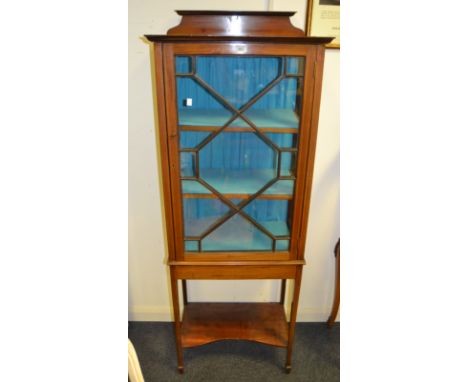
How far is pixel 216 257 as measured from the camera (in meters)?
1.36

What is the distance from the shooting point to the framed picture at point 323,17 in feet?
4.38

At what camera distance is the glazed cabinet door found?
1.12 m

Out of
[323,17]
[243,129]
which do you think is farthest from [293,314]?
[323,17]

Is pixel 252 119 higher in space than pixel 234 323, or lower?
higher

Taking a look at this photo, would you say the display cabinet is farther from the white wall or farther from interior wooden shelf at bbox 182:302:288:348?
the white wall

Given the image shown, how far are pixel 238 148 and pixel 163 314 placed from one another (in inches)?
47.7

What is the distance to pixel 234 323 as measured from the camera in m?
1.66

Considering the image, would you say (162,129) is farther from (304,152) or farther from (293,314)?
(293,314)

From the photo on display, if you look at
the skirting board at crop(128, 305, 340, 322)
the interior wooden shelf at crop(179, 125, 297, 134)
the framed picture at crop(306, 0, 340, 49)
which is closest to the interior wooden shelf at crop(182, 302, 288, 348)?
the skirting board at crop(128, 305, 340, 322)

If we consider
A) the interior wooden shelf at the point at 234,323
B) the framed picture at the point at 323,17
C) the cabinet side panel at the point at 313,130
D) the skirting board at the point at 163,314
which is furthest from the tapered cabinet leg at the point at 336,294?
the framed picture at the point at 323,17

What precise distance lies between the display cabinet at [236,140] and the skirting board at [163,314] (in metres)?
0.42

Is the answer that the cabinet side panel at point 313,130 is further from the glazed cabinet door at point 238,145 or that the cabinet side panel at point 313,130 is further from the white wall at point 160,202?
the white wall at point 160,202
